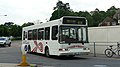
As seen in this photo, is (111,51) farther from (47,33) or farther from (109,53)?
(47,33)

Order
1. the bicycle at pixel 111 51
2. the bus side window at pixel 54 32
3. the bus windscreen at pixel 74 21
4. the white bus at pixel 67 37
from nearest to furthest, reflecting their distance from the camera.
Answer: the white bus at pixel 67 37 → the bus windscreen at pixel 74 21 → the bus side window at pixel 54 32 → the bicycle at pixel 111 51

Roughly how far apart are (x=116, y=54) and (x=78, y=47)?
12.1 feet

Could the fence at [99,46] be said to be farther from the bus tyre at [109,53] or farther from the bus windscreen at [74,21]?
the bus windscreen at [74,21]

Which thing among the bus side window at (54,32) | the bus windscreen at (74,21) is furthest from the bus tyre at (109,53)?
the bus side window at (54,32)

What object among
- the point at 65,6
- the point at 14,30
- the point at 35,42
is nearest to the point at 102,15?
the point at 65,6

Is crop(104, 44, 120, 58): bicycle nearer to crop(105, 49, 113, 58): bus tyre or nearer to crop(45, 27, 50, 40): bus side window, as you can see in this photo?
crop(105, 49, 113, 58): bus tyre

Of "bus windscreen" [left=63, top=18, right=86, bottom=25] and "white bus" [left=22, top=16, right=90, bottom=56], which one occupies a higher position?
"bus windscreen" [left=63, top=18, right=86, bottom=25]

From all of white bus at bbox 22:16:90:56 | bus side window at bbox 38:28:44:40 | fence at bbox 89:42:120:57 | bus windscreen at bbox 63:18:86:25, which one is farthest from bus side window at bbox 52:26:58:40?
fence at bbox 89:42:120:57

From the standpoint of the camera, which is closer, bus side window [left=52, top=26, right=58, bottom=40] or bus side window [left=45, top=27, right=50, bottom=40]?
bus side window [left=52, top=26, right=58, bottom=40]

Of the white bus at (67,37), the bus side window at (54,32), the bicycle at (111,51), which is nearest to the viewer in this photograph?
the white bus at (67,37)

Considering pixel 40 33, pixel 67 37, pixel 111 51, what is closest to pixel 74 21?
pixel 67 37

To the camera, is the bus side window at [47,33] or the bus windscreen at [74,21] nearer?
the bus windscreen at [74,21]

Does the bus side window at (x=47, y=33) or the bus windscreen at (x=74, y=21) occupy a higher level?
the bus windscreen at (x=74, y=21)

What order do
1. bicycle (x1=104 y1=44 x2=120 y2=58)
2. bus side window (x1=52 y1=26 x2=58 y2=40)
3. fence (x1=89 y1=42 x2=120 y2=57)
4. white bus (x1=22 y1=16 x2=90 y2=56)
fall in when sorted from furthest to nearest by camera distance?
fence (x1=89 y1=42 x2=120 y2=57) → bicycle (x1=104 y1=44 x2=120 y2=58) → bus side window (x1=52 y1=26 x2=58 y2=40) → white bus (x1=22 y1=16 x2=90 y2=56)
